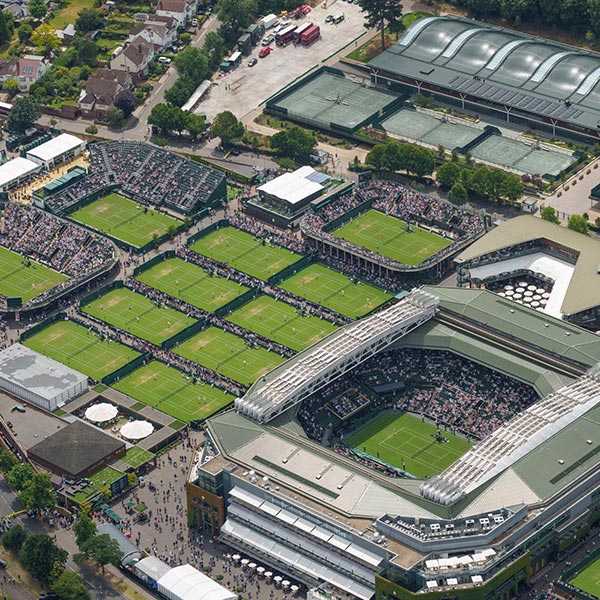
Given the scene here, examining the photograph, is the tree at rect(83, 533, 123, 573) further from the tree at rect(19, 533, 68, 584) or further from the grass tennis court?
the grass tennis court

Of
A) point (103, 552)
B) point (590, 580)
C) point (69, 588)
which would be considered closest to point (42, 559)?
point (69, 588)

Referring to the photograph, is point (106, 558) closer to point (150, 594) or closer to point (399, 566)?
point (150, 594)

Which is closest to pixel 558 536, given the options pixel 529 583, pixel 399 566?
pixel 529 583

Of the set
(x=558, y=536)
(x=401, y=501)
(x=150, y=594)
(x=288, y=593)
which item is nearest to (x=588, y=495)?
(x=558, y=536)

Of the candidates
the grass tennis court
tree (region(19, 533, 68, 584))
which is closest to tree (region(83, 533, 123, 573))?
tree (region(19, 533, 68, 584))

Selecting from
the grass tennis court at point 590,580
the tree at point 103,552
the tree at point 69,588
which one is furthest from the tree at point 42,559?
the grass tennis court at point 590,580

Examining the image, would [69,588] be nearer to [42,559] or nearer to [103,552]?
[42,559]
